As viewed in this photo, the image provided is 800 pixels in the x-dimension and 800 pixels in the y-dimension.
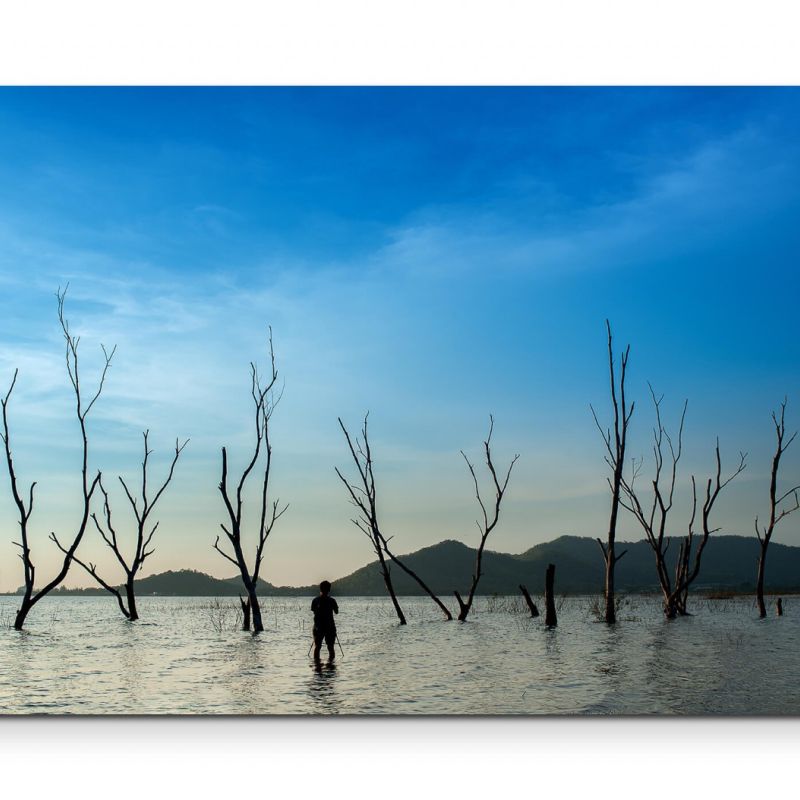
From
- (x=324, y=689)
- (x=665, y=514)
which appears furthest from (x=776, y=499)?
(x=665, y=514)

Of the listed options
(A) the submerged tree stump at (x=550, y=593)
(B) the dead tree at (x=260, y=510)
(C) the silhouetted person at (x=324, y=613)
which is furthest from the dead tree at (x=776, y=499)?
(B) the dead tree at (x=260, y=510)

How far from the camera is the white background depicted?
18.9ft

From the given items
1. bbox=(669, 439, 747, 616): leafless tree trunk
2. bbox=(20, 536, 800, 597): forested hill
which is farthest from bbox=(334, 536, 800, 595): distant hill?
bbox=(669, 439, 747, 616): leafless tree trunk

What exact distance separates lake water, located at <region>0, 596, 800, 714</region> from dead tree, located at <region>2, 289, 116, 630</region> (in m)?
1.07

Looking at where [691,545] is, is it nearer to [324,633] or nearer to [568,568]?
[568,568]

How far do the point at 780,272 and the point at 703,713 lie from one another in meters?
4.17

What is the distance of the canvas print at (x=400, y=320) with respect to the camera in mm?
7766

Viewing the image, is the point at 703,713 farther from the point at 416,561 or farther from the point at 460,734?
the point at 416,561

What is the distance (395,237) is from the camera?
8.59 meters

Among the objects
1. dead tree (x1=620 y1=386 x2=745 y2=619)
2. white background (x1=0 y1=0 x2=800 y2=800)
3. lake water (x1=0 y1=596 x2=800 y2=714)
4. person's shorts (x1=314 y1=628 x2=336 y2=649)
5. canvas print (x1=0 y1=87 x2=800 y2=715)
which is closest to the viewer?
white background (x1=0 y1=0 x2=800 y2=800)

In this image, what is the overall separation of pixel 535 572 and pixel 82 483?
27.7ft

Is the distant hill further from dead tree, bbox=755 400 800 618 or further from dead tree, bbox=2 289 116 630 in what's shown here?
dead tree, bbox=2 289 116 630

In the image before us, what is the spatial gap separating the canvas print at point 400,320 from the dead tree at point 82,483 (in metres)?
0.07
